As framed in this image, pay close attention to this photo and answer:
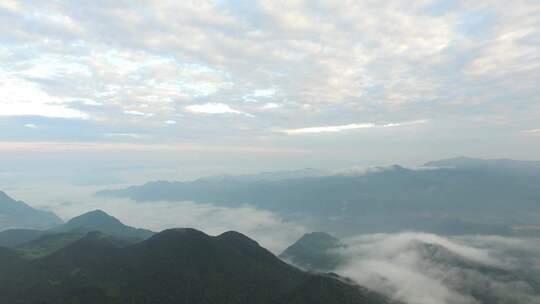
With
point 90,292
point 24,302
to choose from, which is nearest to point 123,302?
point 90,292

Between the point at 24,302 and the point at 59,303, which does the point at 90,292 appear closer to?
the point at 59,303

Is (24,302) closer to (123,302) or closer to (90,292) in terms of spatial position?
(90,292)

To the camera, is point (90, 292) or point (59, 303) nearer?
point (59, 303)

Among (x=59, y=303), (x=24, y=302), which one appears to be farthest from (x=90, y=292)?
(x=24, y=302)

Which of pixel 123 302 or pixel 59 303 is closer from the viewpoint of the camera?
pixel 59 303

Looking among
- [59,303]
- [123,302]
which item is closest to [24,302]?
[59,303]
